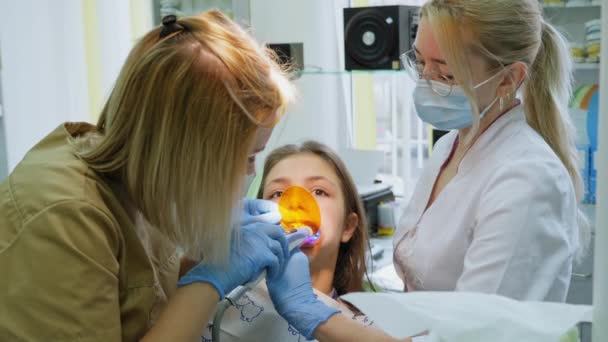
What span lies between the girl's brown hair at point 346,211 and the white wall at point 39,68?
6.54ft

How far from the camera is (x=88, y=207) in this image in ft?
3.55

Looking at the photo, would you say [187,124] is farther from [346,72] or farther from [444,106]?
[346,72]

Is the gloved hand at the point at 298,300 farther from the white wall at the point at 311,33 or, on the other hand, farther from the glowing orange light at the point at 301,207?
the white wall at the point at 311,33

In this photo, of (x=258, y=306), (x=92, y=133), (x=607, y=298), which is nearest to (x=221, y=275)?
(x=92, y=133)

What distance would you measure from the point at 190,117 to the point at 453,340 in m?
0.65

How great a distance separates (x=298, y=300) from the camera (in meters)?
1.47

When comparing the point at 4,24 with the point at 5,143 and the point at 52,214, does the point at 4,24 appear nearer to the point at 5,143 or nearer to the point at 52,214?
the point at 5,143

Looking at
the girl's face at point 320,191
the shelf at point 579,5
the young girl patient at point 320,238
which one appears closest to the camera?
the young girl patient at point 320,238

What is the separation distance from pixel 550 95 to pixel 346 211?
2.25ft

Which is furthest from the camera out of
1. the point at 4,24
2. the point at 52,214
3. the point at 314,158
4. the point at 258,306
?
the point at 4,24

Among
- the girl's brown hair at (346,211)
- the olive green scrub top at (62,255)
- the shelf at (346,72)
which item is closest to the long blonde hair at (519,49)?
the girl's brown hair at (346,211)

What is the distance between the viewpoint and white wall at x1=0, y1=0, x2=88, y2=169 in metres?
3.42

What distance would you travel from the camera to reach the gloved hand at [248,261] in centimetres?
125

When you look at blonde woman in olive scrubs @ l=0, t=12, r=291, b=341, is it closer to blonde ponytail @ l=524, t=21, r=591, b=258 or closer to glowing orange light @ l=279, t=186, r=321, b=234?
glowing orange light @ l=279, t=186, r=321, b=234
